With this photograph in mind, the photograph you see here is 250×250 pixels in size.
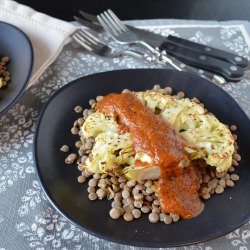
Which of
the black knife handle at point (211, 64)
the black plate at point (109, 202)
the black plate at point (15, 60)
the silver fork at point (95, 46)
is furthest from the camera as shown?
the silver fork at point (95, 46)

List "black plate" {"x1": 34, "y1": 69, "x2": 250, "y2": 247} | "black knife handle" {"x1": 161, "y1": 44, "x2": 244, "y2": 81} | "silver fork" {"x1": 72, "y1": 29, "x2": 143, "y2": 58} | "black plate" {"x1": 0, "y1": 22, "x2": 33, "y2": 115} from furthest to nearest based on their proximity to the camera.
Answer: "silver fork" {"x1": 72, "y1": 29, "x2": 143, "y2": 58} → "black knife handle" {"x1": 161, "y1": 44, "x2": 244, "y2": 81} → "black plate" {"x1": 0, "y1": 22, "x2": 33, "y2": 115} → "black plate" {"x1": 34, "y1": 69, "x2": 250, "y2": 247}

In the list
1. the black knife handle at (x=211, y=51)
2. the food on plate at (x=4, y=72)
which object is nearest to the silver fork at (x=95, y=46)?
the black knife handle at (x=211, y=51)

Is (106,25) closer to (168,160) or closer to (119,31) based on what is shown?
(119,31)

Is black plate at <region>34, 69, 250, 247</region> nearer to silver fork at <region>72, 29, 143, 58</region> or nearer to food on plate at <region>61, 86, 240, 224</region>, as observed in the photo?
food on plate at <region>61, 86, 240, 224</region>

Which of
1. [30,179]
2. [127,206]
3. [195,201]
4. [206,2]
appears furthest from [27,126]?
[206,2]

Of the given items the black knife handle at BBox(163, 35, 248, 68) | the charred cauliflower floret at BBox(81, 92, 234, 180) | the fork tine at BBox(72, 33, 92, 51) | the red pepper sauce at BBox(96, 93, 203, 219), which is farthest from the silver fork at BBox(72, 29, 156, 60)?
the red pepper sauce at BBox(96, 93, 203, 219)

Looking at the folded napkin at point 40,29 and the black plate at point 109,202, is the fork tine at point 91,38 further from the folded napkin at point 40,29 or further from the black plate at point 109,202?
the black plate at point 109,202
